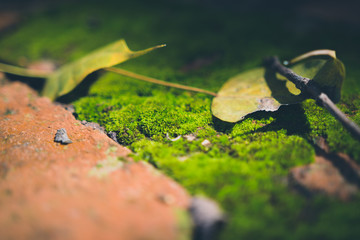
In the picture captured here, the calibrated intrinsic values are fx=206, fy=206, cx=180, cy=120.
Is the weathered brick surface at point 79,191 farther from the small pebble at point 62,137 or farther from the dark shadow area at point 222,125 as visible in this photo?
the dark shadow area at point 222,125

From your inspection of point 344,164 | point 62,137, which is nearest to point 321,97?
point 344,164

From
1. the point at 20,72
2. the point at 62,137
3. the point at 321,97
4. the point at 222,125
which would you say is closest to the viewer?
the point at 321,97

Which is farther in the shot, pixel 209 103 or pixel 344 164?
pixel 209 103

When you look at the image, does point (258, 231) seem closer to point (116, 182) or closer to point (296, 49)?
point (116, 182)

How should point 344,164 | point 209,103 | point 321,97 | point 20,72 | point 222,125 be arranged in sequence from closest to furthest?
point 344,164
point 321,97
point 222,125
point 209,103
point 20,72

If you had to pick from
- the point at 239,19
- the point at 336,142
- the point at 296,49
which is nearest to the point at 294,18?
the point at 239,19

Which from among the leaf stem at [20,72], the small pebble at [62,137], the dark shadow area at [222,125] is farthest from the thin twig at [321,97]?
the leaf stem at [20,72]

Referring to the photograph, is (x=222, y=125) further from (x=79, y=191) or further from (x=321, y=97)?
(x=79, y=191)
